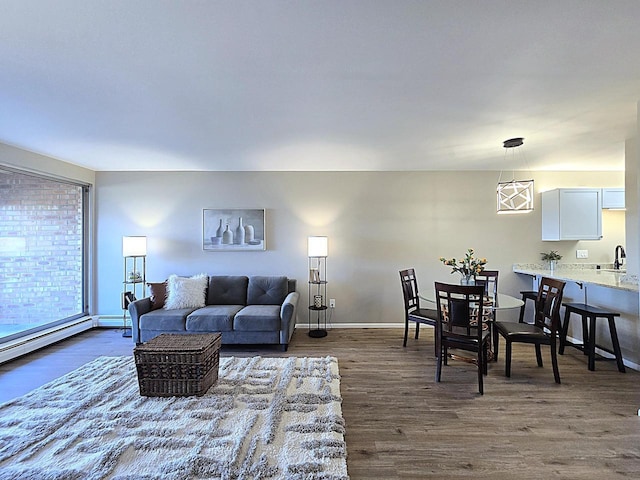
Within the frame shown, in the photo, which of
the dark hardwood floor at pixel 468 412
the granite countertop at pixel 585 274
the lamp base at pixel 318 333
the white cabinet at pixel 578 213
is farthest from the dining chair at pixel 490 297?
the lamp base at pixel 318 333

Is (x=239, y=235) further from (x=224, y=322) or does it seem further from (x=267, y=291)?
(x=224, y=322)

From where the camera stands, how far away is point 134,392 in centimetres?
271

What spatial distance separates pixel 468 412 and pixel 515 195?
2.28 metres

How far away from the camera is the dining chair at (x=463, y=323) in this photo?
9.19ft

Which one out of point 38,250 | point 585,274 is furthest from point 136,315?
point 585,274

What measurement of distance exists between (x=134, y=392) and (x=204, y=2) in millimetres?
2939

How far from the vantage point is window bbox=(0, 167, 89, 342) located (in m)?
3.73

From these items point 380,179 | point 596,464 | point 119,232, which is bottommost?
point 596,464

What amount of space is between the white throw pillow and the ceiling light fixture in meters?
4.01

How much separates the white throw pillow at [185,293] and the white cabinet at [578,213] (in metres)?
5.32

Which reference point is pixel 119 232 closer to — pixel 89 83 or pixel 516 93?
pixel 89 83

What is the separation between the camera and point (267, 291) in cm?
458

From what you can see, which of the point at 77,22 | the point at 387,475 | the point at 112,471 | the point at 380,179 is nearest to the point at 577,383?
the point at 387,475

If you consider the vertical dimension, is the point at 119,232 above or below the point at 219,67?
below
